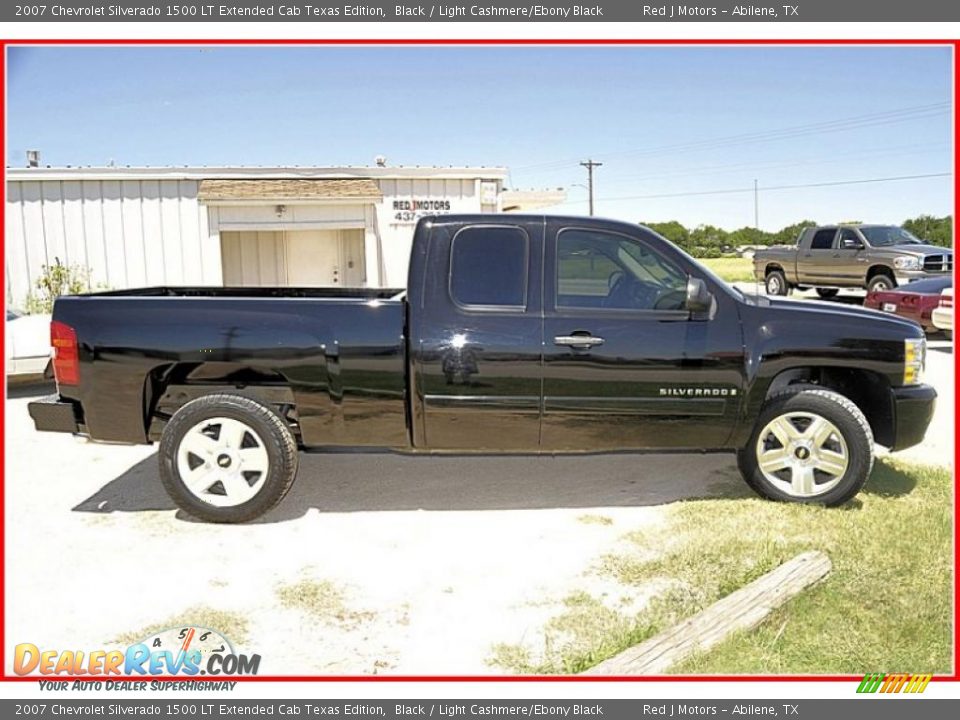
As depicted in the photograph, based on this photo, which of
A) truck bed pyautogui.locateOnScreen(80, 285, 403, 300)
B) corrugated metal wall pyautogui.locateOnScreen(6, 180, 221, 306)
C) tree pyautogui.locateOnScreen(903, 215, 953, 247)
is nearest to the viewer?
truck bed pyautogui.locateOnScreen(80, 285, 403, 300)

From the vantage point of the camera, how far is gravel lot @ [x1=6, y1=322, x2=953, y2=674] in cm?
384

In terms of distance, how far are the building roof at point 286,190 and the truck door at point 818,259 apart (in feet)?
37.5

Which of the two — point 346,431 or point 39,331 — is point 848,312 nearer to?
point 346,431

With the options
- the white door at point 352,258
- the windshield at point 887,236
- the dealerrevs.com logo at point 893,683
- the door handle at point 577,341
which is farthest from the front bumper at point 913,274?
the dealerrevs.com logo at point 893,683

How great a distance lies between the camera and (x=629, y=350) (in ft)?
16.8

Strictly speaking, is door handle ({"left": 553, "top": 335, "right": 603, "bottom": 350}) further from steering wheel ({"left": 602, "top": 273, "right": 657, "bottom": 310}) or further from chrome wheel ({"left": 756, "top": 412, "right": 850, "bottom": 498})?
chrome wheel ({"left": 756, "top": 412, "right": 850, "bottom": 498})

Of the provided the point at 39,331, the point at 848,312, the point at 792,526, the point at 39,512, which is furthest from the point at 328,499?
the point at 39,331

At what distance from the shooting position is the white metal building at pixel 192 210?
15195 millimetres

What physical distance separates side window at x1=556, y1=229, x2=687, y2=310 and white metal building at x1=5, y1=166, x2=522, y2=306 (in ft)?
31.2

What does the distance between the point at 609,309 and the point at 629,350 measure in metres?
0.30

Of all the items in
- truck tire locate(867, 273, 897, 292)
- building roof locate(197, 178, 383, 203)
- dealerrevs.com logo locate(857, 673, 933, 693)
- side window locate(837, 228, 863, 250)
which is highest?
building roof locate(197, 178, 383, 203)

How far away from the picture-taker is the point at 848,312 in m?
5.43

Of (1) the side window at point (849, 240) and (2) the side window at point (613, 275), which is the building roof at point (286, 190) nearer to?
(2) the side window at point (613, 275)

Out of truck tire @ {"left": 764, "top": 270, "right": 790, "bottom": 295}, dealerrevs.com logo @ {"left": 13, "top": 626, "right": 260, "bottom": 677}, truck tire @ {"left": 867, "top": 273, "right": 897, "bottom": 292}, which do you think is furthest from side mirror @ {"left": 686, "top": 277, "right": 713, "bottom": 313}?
truck tire @ {"left": 764, "top": 270, "right": 790, "bottom": 295}
